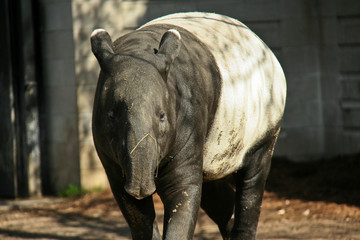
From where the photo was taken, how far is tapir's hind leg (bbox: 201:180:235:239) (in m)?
5.32

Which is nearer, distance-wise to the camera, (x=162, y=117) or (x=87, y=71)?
(x=162, y=117)

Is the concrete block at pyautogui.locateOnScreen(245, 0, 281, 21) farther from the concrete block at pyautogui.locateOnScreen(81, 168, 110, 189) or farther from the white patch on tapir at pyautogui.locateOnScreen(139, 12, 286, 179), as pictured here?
the white patch on tapir at pyautogui.locateOnScreen(139, 12, 286, 179)

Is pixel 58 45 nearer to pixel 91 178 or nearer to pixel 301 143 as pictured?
pixel 91 178

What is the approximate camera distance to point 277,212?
7.74 m

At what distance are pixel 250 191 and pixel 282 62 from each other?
4.67 m

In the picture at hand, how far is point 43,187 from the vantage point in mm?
9469

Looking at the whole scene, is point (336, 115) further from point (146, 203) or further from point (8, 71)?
point (146, 203)

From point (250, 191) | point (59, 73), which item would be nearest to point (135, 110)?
point (250, 191)

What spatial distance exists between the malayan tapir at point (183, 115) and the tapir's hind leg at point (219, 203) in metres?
0.26

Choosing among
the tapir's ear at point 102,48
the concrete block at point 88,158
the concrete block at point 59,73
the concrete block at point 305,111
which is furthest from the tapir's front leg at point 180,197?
the concrete block at point 305,111

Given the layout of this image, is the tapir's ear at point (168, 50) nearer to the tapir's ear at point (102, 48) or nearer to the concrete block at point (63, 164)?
the tapir's ear at point (102, 48)

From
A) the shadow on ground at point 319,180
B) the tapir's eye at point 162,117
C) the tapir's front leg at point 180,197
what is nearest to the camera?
the tapir's eye at point 162,117

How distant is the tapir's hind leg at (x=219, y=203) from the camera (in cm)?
532

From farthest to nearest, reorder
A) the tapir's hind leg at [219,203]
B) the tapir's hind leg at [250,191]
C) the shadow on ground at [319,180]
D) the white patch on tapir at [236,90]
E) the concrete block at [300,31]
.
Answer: the concrete block at [300,31]
the shadow on ground at [319,180]
the tapir's hind leg at [219,203]
the tapir's hind leg at [250,191]
the white patch on tapir at [236,90]
